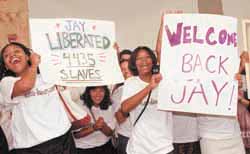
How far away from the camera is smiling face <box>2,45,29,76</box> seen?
1.96 metres

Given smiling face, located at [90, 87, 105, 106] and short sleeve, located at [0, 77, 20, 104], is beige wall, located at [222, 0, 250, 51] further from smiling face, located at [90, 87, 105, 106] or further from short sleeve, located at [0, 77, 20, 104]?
short sleeve, located at [0, 77, 20, 104]

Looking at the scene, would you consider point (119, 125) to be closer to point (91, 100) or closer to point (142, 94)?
point (91, 100)

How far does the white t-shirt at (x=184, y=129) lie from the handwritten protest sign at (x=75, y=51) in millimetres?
445

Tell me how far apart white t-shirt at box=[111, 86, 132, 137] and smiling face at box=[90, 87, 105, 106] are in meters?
0.09

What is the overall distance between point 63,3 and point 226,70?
1.89 m

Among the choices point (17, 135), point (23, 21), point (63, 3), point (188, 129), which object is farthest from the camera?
point (63, 3)

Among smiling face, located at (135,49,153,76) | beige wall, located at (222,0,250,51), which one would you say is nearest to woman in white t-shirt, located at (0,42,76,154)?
smiling face, located at (135,49,153,76)

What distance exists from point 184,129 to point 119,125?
430 millimetres

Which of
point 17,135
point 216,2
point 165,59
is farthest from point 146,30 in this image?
point 17,135

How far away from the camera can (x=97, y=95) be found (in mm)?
2629

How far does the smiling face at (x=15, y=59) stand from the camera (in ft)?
6.44

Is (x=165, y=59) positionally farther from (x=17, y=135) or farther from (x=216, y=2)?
(x=216, y=2)

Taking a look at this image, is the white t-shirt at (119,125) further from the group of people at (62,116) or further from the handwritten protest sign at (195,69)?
the handwritten protest sign at (195,69)

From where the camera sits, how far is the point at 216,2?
141 inches
